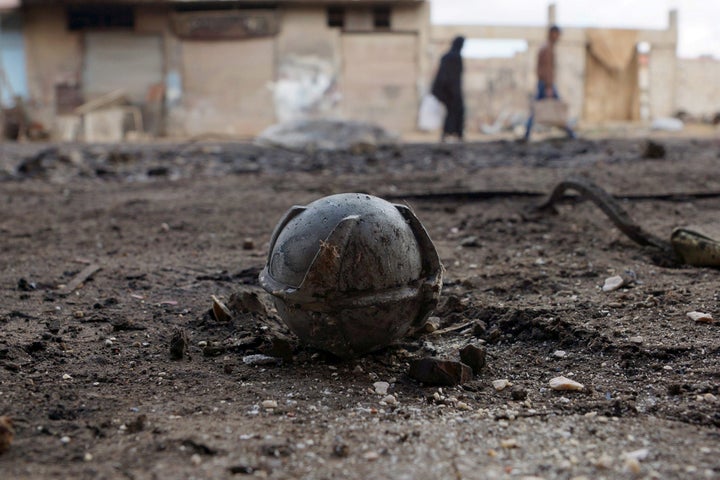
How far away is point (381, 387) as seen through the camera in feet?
8.55

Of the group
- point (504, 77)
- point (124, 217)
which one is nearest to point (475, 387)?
point (124, 217)

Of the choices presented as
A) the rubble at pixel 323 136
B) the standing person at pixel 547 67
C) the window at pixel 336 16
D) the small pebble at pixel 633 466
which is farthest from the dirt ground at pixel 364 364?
the window at pixel 336 16

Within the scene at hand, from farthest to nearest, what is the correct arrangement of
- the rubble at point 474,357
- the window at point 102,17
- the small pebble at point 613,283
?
the window at point 102,17 < the small pebble at point 613,283 < the rubble at point 474,357

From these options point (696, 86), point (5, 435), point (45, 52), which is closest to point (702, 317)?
point (5, 435)

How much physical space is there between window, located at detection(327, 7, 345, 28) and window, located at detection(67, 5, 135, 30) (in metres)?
5.96

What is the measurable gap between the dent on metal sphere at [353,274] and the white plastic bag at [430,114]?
65.1ft

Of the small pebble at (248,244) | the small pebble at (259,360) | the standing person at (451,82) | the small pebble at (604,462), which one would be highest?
the standing person at (451,82)

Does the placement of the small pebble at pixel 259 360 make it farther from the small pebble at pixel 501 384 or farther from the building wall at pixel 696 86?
the building wall at pixel 696 86

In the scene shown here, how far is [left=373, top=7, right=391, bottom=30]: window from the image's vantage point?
22.1m

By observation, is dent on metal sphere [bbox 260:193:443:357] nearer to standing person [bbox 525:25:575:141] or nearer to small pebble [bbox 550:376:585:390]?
small pebble [bbox 550:376:585:390]

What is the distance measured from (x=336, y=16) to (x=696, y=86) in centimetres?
1485

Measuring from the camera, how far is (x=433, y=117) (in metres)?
22.3

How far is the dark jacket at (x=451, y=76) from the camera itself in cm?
1473

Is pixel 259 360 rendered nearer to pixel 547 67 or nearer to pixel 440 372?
pixel 440 372
